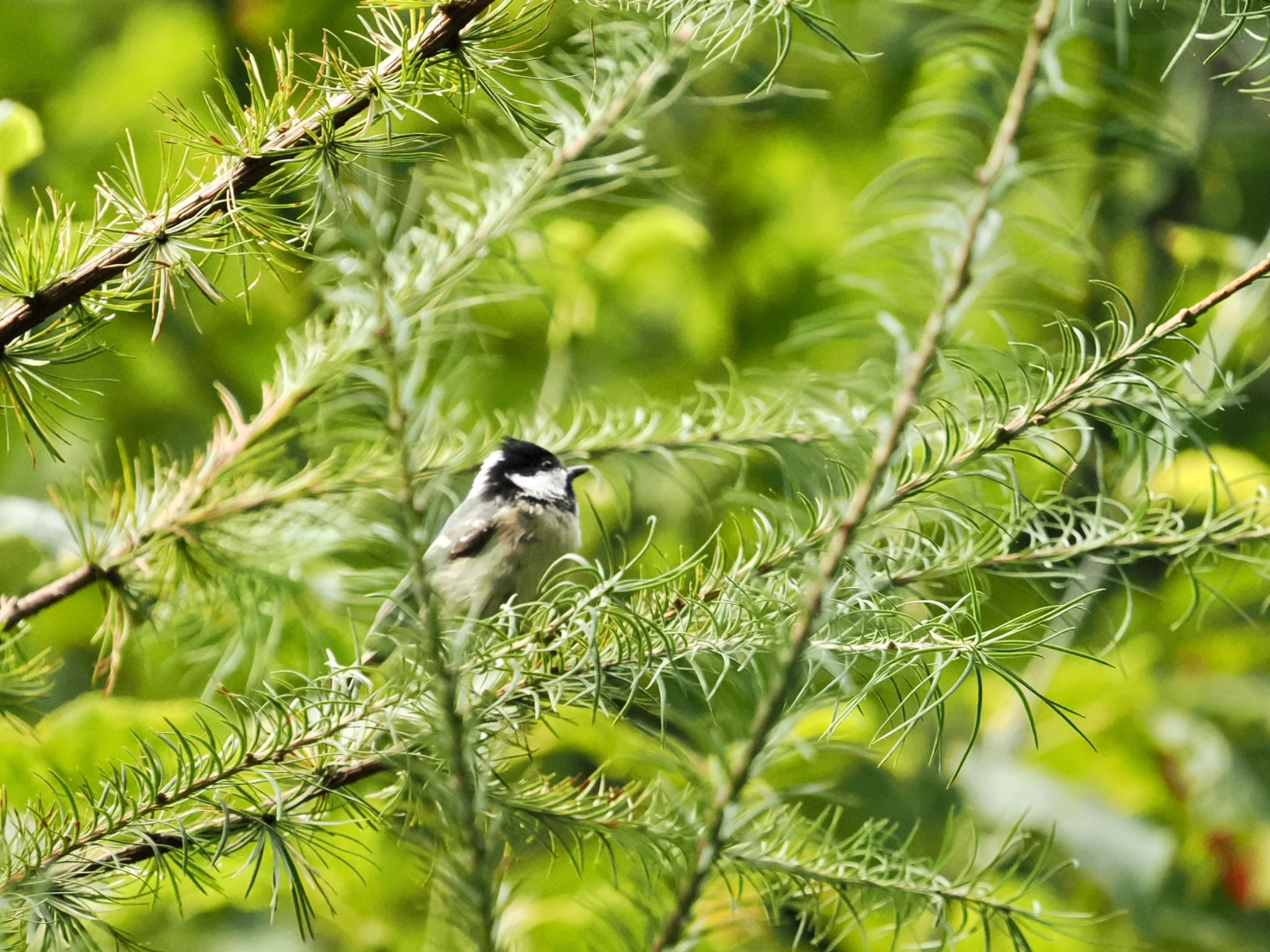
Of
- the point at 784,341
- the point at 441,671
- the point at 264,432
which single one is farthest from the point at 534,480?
the point at 441,671

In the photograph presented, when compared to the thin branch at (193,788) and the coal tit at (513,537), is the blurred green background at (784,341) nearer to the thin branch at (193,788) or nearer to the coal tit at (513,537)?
the coal tit at (513,537)

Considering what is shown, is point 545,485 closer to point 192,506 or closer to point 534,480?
point 534,480

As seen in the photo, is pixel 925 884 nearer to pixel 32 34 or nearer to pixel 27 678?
pixel 27 678

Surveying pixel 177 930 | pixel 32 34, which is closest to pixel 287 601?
pixel 177 930

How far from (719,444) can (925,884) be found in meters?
0.37

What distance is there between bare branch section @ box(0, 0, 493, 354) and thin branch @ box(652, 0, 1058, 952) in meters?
0.29

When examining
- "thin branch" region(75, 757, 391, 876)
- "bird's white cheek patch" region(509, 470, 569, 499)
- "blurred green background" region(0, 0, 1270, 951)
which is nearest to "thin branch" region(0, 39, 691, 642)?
"blurred green background" region(0, 0, 1270, 951)

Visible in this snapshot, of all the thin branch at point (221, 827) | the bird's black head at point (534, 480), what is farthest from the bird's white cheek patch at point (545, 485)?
the thin branch at point (221, 827)

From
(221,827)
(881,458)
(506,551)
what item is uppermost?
(881,458)

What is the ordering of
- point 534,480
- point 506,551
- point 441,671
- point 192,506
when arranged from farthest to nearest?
point 534,480
point 506,551
point 192,506
point 441,671

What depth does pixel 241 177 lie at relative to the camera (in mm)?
539

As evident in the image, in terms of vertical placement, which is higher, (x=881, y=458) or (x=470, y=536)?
(x=881, y=458)

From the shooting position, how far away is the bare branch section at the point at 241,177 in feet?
1.73

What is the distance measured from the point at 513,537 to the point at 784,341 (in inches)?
19.7
